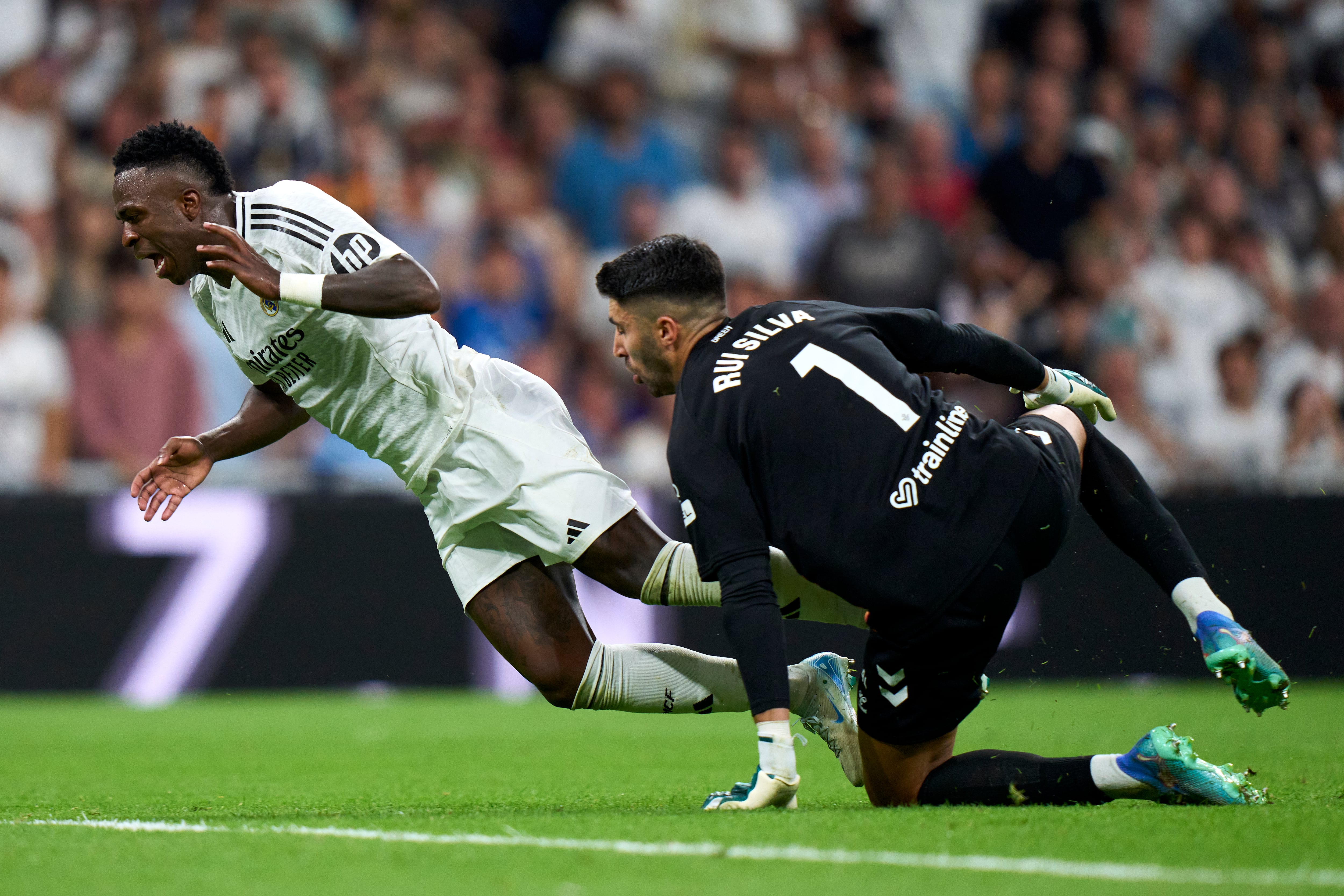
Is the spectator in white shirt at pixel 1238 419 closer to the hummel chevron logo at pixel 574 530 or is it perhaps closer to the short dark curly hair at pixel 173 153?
the hummel chevron logo at pixel 574 530

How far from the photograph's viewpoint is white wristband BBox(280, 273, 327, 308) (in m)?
4.38

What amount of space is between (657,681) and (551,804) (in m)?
0.50

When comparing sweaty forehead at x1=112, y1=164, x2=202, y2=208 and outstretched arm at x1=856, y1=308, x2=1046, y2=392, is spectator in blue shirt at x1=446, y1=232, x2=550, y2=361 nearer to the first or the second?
sweaty forehead at x1=112, y1=164, x2=202, y2=208

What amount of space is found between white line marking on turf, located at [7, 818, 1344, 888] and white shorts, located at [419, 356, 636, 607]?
1098 millimetres

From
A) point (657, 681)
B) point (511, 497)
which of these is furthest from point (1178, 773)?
point (511, 497)

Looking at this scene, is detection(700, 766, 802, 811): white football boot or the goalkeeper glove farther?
the goalkeeper glove

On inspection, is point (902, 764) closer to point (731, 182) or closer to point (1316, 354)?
point (1316, 354)

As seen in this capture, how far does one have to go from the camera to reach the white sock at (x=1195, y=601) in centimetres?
429

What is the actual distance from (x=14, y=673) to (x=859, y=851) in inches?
298

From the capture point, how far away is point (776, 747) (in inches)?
160

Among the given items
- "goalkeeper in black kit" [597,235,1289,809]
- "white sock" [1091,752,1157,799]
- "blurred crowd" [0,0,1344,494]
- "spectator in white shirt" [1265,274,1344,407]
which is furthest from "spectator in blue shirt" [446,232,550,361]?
"white sock" [1091,752,1157,799]

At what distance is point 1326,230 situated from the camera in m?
12.8

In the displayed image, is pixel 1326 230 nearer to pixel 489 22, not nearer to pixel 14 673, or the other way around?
pixel 489 22

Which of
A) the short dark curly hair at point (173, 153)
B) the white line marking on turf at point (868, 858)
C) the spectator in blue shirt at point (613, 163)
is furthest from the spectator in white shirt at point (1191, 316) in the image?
the white line marking on turf at point (868, 858)
